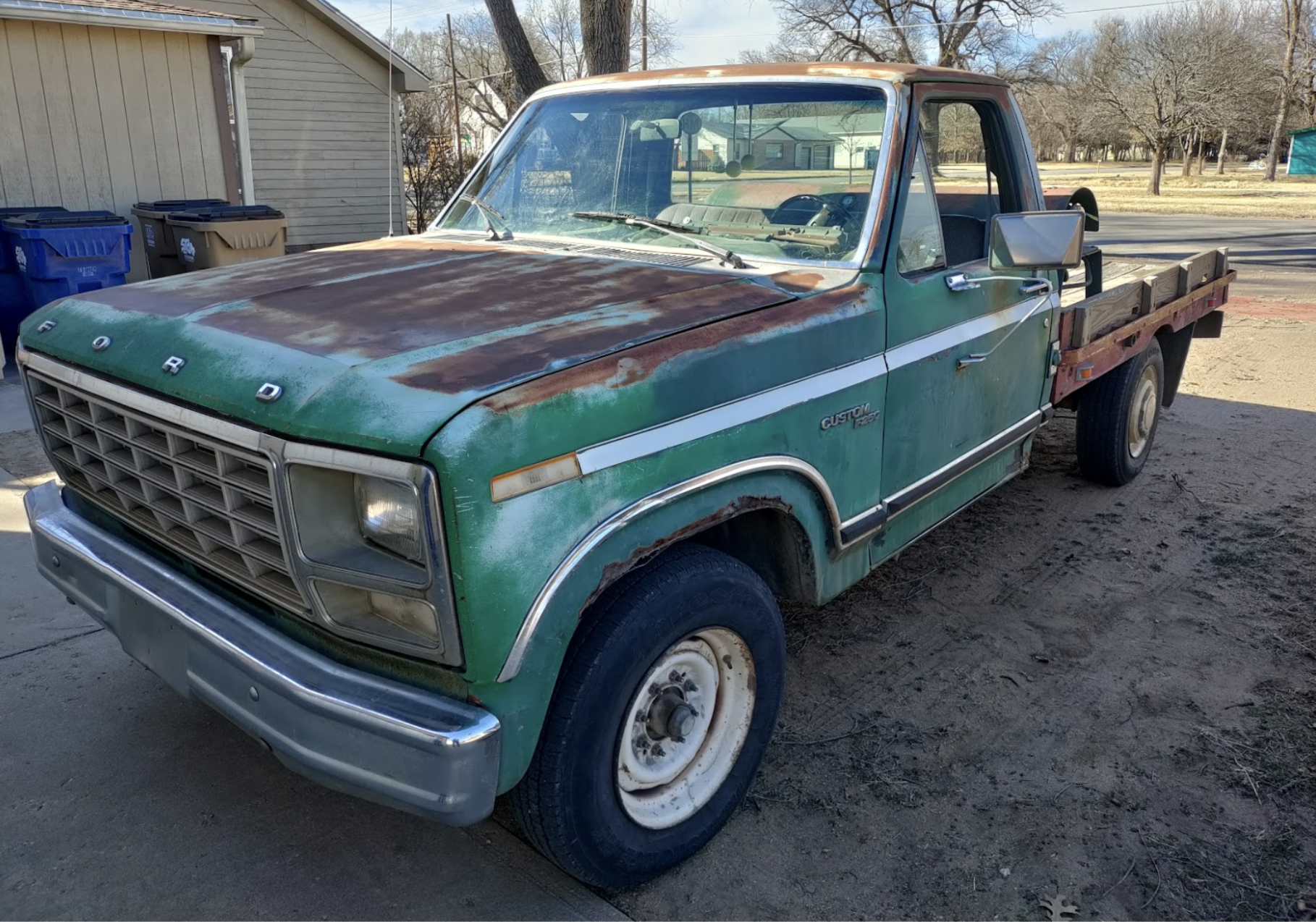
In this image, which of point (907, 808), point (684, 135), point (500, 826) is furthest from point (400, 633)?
point (684, 135)

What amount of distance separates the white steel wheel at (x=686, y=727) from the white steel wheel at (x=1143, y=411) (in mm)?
3588

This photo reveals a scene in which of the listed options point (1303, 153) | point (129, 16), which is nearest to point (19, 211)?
point (129, 16)

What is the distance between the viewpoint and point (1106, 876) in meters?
2.64

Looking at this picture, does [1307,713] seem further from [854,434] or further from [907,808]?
[854,434]

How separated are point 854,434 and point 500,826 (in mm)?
1498

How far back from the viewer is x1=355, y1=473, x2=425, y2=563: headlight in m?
2.00

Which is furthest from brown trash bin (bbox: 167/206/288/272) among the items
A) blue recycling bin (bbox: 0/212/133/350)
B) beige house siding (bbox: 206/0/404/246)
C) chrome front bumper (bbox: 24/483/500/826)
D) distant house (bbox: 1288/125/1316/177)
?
distant house (bbox: 1288/125/1316/177)

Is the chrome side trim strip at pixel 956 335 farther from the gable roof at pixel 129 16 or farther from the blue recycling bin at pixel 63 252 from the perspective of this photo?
the gable roof at pixel 129 16

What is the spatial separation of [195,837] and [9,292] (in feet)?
24.0

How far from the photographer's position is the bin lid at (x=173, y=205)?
380 inches

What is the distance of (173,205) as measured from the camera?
9.84m

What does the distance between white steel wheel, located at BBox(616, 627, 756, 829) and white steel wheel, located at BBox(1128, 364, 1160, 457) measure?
359cm

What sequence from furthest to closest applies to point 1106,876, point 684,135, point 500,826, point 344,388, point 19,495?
point 19,495 → point 684,135 → point 500,826 → point 1106,876 → point 344,388

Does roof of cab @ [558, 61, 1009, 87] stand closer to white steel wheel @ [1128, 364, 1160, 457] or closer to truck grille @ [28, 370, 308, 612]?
truck grille @ [28, 370, 308, 612]
